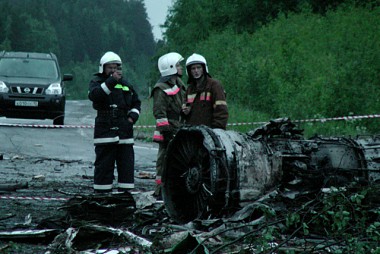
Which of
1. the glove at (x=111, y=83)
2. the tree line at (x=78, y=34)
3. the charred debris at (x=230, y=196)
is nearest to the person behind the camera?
the charred debris at (x=230, y=196)

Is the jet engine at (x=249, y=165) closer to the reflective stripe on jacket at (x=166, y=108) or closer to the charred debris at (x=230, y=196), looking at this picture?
the charred debris at (x=230, y=196)

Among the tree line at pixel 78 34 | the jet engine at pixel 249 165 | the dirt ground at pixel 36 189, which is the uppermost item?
the tree line at pixel 78 34

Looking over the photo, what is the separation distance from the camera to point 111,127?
28.1ft

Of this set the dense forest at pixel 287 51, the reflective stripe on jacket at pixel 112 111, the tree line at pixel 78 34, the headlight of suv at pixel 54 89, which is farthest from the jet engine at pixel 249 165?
the tree line at pixel 78 34

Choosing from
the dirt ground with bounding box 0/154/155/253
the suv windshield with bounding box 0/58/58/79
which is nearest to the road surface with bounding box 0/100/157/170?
the dirt ground with bounding box 0/154/155/253

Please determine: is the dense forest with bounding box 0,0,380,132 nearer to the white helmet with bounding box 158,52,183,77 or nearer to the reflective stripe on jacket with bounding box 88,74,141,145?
the white helmet with bounding box 158,52,183,77

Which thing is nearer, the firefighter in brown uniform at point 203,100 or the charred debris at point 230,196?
the charred debris at point 230,196

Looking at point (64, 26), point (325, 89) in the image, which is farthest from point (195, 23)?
point (64, 26)

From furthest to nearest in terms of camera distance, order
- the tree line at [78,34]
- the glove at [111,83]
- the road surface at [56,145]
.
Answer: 1. the tree line at [78,34]
2. the road surface at [56,145]
3. the glove at [111,83]

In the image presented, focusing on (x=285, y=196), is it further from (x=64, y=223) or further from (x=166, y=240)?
(x=64, y=223)

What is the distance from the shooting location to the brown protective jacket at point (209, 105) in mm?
8195

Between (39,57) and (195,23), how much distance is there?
19.4 meters

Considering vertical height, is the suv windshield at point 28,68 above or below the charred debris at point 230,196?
above

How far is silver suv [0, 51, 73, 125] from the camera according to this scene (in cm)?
2028
